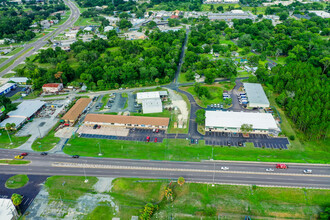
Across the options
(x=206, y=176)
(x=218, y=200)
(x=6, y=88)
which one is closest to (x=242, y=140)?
(x=206, y=176)

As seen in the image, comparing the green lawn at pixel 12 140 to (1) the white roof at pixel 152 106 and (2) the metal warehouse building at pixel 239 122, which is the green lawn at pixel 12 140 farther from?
(2) the metal warehouse building at pixel 239 122

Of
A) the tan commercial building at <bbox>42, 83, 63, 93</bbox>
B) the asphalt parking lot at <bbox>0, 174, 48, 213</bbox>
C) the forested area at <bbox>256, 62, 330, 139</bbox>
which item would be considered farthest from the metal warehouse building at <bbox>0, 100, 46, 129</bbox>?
the forested area at <bbox>256, 62, 330, 139</bbox>

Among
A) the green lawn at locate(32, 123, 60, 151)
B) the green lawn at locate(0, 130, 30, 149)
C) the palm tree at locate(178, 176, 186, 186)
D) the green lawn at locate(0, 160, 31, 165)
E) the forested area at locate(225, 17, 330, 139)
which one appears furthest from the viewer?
the forested area at locate(225, 17, 330, 139)

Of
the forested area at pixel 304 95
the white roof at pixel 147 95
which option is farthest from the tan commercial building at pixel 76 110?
the forested area at pixel 304 95

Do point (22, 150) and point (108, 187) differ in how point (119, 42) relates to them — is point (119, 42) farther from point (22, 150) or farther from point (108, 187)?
point (108, 187)

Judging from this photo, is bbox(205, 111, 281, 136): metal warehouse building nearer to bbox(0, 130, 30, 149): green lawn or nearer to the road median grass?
the road median grass

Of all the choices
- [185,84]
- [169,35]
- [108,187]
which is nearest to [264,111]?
[185,84]
